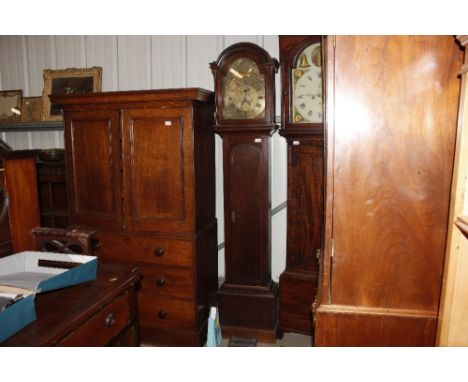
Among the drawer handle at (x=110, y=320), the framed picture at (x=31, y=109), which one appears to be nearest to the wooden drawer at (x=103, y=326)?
the drawer handle at (x=110, y=320)

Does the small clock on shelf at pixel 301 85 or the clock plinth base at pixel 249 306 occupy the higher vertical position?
the small clock on shelf at pixel 301 85

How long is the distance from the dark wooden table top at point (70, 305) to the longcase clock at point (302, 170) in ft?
4.85

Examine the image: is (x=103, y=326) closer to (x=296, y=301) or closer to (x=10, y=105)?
(x=296, y=301)

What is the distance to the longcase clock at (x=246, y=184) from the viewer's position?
8.84 feet

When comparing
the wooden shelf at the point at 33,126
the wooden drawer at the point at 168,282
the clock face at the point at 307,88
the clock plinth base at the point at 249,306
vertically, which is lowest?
the clock plinth base at the point at 249,306

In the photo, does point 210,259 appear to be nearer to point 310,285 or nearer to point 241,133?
point 310,285

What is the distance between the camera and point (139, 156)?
2.67 meters

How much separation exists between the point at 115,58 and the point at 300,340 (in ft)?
9.74

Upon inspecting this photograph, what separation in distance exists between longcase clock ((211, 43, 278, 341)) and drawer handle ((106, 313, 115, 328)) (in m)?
1.56

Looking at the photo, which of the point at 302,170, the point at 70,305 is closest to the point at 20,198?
the point at 70,305

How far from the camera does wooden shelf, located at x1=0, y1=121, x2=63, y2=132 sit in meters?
3.36

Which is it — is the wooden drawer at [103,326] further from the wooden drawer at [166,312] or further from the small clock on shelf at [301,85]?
the small clock on shelf at [301,85]

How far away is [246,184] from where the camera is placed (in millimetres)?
2807

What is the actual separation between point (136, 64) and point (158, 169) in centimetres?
129
